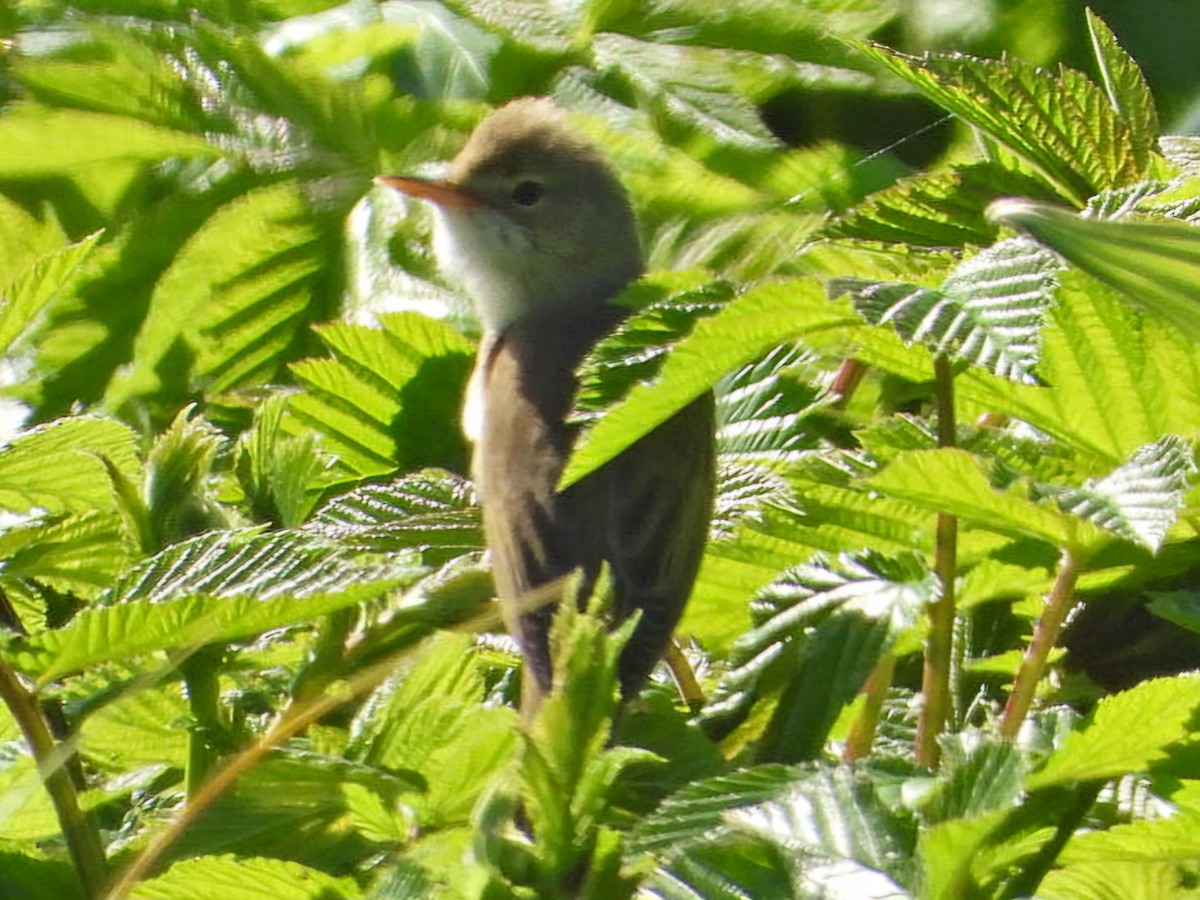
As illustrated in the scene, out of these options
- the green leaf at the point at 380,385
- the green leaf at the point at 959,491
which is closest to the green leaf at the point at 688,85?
the green leaf at the point at 380,385

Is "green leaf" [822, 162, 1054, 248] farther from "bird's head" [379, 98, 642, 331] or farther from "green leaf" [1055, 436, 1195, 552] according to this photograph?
"bird's head" [379, 98, 642, 331]

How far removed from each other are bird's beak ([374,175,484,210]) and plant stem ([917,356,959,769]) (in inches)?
42.2

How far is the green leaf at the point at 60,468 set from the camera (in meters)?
1.17

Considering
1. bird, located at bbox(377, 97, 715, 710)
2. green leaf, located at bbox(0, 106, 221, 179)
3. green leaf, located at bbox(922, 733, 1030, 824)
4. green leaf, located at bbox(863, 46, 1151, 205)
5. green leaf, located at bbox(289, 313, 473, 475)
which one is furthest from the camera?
green leaf, located at bbox(0, 106, 221, 179)

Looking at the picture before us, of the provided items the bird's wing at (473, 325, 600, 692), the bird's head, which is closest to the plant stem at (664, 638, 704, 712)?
the bird's wing at (473, 325, 600, 692)

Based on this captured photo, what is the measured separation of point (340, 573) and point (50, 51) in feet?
4.02

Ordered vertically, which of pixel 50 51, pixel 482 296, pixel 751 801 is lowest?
pixel 482 296

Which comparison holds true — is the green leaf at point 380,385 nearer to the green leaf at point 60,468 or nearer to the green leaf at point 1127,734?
the green leaf at point 60,468

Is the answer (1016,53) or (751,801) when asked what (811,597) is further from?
(1016,53)

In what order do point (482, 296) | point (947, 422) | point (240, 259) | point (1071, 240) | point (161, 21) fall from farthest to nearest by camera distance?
point (482, 296) < point (161, 21) < point (240, 259) < point (947, 422) < point (1071, 240)

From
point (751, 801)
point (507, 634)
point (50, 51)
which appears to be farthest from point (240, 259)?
point (751, 801)

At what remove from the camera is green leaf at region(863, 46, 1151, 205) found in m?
1.13

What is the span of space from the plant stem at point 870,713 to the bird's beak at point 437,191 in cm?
107

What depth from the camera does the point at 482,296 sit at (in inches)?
106
